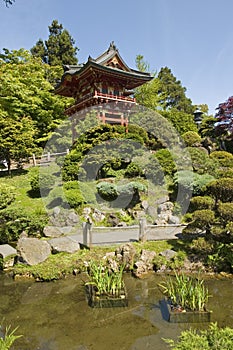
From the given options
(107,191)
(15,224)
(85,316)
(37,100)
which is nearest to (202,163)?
(107,191)

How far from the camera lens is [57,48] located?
3195 cm

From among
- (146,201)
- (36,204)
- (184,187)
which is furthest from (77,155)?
(184,187)

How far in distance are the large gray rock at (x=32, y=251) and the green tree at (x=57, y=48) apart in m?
28.4

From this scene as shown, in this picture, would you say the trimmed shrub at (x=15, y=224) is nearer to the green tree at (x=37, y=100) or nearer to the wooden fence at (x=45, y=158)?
the wooden fence at (x=45, y=158)

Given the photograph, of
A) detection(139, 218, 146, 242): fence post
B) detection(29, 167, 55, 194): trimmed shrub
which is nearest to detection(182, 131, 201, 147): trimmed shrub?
detection(29, 167, 55, 194): trimmed shrub

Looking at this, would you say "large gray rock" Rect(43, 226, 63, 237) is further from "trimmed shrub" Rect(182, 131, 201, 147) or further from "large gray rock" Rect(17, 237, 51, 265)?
"trimmed shrub" Rect(182, 131, 201, 147)

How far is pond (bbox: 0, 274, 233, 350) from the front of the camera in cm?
412

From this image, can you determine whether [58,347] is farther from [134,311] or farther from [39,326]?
[134,311]

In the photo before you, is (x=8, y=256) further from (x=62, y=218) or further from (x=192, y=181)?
(x=192, y=181)

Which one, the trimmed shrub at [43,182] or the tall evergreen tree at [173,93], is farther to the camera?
the tall evergreen tree at [173,93]

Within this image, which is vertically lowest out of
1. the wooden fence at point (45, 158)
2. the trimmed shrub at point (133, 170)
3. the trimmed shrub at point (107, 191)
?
the trimmed shrub at point (107, 191)

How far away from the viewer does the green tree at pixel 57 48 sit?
3146 centimetres

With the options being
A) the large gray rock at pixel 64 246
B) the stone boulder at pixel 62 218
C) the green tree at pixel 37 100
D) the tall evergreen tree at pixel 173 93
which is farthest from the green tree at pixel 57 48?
the large gray rock at pixel 64 246

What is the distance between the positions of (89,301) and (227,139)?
1641 centimetres
